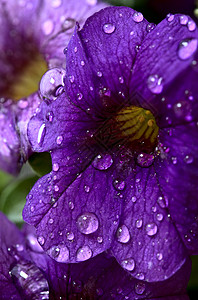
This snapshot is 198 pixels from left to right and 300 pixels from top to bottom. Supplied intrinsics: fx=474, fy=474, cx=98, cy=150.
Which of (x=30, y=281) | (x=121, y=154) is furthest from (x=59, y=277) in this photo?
(x=121, y=154)

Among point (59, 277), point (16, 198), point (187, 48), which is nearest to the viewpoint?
point (187, 48)

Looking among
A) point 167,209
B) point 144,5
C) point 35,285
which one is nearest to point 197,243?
point 167,209

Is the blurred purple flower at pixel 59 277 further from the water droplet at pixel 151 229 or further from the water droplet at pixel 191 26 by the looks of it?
the water droplet at pixel 191 26

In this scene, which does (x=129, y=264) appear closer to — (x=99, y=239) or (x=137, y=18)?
(x=99, y=239)

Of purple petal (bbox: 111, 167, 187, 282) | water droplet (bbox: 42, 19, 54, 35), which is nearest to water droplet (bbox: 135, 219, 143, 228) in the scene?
purple petal (bbox: 111, 167, 187, 282)

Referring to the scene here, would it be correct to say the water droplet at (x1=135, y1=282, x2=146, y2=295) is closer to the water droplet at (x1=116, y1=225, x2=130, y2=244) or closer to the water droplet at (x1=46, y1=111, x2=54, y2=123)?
the water droplet at (x1=116, y1=225, x2=130, y2=244)

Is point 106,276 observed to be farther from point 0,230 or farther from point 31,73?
point 31,73

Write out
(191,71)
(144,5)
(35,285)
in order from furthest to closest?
(144,5) → (35,285) → (191,71)
